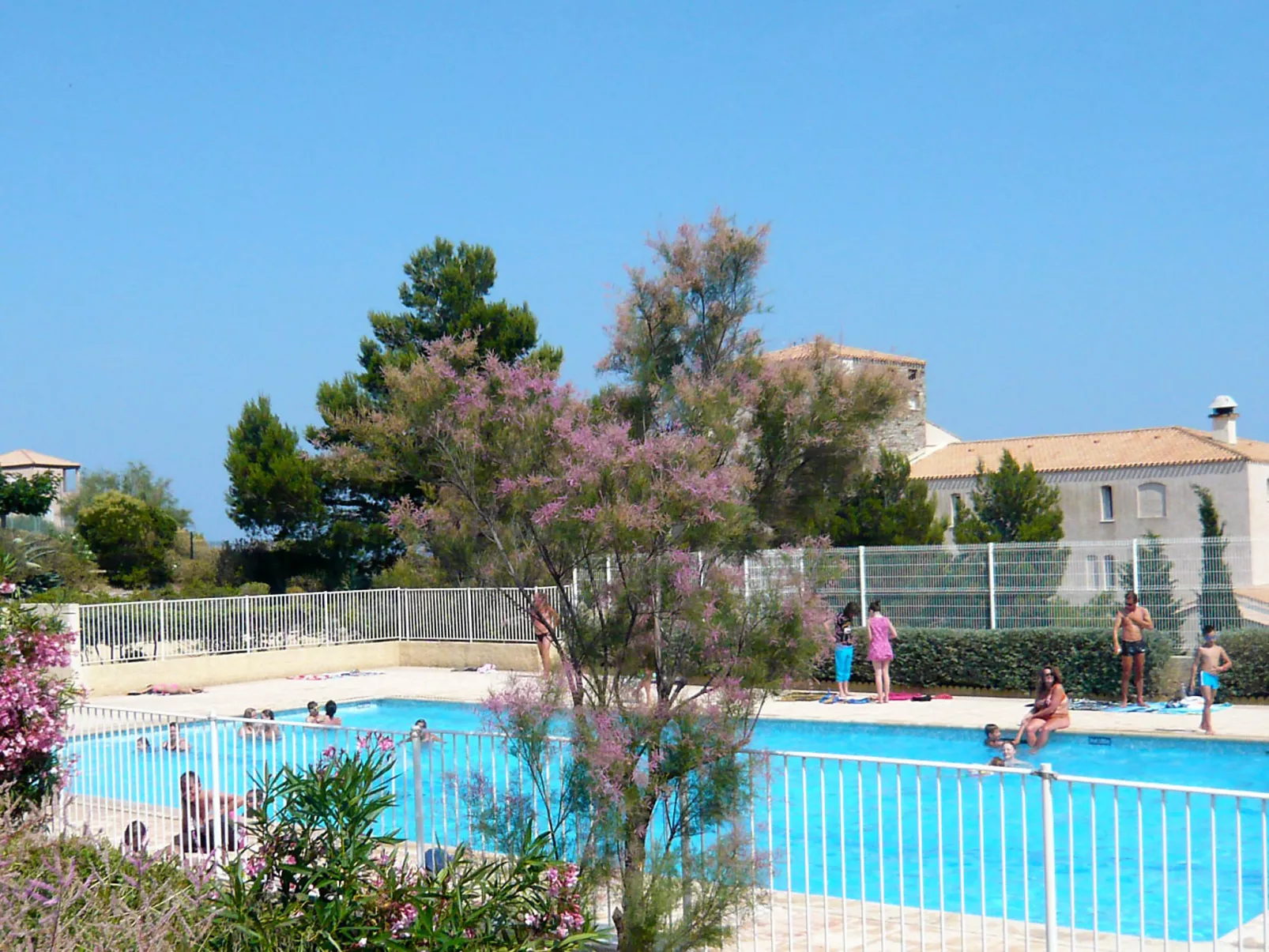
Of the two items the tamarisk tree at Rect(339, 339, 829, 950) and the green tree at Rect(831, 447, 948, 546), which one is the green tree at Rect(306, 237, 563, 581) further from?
Answer: the tamarisk tree at Rect(339, 339, 829, 950)

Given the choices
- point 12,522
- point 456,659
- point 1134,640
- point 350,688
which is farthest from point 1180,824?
point 12,522

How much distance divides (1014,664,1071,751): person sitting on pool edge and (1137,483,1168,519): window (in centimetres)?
3199

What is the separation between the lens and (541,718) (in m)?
6.32

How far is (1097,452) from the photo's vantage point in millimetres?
46875

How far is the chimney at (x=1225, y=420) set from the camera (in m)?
47.7

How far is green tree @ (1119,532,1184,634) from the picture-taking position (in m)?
18.2

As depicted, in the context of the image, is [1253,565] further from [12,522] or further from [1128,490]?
[12,522]

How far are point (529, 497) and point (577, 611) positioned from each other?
2.63 ft

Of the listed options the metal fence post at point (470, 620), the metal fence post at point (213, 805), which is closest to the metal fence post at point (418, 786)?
the metal fence post at point (213, 805)

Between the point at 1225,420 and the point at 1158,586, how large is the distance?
3278 cm

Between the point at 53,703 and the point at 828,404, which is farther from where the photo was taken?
the point at 53,703

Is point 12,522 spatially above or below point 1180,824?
above

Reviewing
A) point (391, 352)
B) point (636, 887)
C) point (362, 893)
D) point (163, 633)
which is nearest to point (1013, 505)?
point (391, 352)

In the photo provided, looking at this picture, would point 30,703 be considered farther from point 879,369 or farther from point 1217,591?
point 1217,591
